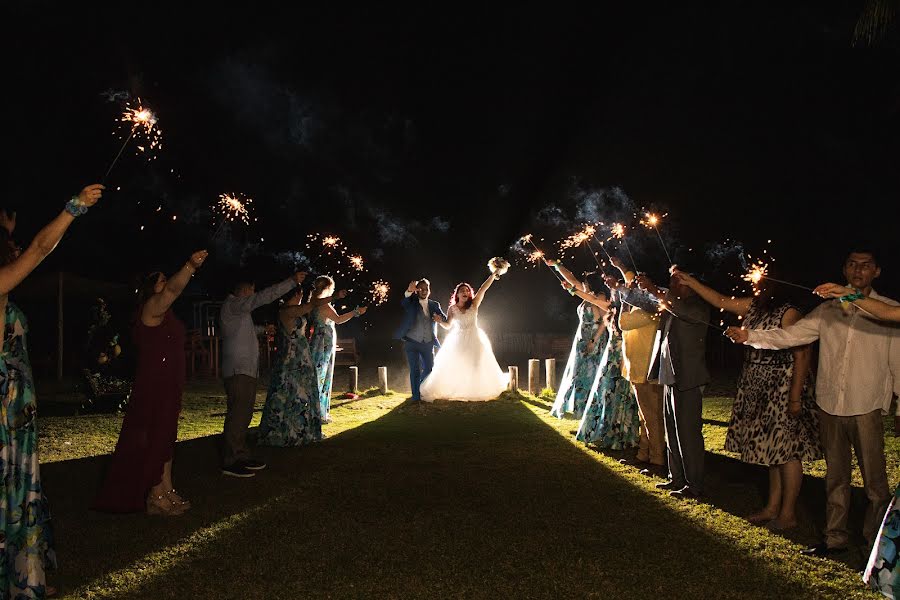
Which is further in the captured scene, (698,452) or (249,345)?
(249,345)

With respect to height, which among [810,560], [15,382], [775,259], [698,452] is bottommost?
[810,560]

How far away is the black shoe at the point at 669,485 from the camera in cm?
643

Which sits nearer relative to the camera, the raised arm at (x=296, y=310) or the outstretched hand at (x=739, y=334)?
the outstretched hand at (x=739, y=334)

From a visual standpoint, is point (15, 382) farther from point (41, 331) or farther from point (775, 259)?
point (41, 331)

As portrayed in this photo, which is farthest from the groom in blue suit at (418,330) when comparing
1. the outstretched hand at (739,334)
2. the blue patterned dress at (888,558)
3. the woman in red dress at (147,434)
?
the blue patterned dress at (888,558)

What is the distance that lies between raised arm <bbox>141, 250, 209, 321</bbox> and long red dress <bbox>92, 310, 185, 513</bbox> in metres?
0.20

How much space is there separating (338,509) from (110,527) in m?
1.85

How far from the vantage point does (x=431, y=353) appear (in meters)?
13.8

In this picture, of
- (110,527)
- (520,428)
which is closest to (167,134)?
(520,428)

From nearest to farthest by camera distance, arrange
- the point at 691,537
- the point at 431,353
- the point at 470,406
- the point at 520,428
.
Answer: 1. the point at 691,537
2. the point at 520,428
3. the point at 470,406
4. the point at 431,353

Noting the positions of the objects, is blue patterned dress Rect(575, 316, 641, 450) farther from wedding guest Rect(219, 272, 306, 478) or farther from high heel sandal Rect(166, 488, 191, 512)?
high heel sandal Rect(166, 488, 191, 512)

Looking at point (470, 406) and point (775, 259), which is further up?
point (775, 259)

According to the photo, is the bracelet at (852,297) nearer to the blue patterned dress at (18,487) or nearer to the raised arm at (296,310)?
the blue patterned dress at (18,487)

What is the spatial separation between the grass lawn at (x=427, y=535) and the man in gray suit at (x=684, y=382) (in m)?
0.34
